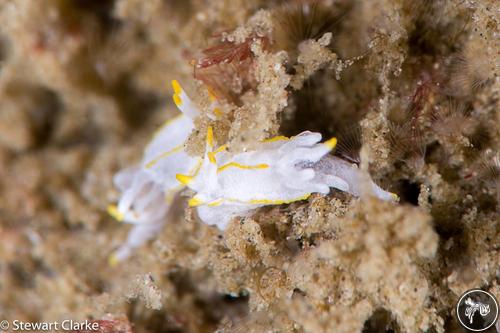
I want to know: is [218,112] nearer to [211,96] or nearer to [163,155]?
[211,96]

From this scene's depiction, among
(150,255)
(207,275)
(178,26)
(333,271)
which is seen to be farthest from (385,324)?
(178,26)

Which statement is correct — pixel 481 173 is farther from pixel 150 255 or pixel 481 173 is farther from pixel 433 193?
pixel 150 255

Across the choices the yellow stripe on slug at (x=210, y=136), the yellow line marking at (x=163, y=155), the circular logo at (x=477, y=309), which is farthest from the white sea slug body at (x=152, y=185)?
the circular logo at (x=477, y=309)

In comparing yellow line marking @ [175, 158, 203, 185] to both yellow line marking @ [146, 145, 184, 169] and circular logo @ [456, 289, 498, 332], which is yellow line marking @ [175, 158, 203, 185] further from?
circular logo @ [456, 289, 498, 332]

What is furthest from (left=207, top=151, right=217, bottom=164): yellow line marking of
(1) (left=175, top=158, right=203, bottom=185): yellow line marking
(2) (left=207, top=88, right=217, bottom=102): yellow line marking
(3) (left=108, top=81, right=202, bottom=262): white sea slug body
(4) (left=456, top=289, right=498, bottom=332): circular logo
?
(4) (left=456, top=289, right=498, bottom=332): circular logo

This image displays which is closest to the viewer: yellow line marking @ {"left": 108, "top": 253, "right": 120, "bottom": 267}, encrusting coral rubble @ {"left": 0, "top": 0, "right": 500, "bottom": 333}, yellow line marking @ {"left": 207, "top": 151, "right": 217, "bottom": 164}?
encrusting coral rubble @ {"left": 0, "top": 0, "right": 500, "bottom": 333}

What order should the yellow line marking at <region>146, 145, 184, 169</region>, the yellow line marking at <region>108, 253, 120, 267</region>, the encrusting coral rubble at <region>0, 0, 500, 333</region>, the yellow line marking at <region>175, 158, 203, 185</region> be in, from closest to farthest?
the encrusting coral rubble at <region>0, 0, 500, 333</region> < the yellow line marking at <region>175, 158, 203, 185</region> < the yellow line marking at <region>146, 145, 184, 169</region> < the yellow line marking at <region>108, 253, 120, 267</region>

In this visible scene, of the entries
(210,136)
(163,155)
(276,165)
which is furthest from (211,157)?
(163,155)
